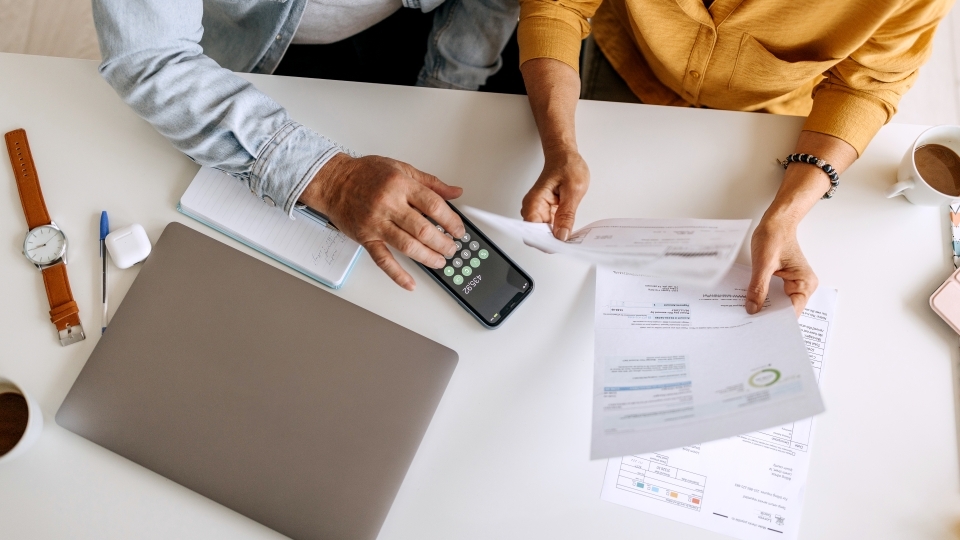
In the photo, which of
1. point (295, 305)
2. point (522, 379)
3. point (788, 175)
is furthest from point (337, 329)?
point (788, 175)

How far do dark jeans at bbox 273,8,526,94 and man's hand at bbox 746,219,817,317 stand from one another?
0.62 metres

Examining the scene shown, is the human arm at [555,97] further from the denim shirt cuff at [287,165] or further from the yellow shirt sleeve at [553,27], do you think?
the denim shirt cuff at [287,165]

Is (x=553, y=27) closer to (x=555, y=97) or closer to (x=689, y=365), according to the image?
(x=555, y=97)

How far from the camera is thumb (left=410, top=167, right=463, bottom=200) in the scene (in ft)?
2.48

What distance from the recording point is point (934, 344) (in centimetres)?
72

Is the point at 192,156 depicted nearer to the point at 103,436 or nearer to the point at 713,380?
the point at 103,436

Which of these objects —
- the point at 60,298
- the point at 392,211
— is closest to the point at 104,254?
the point at 60,298

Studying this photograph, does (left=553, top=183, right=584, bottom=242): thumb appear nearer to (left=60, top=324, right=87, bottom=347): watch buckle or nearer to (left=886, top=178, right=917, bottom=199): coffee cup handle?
(left=886, top=178, right=917, bottom=199): coffee cup handle

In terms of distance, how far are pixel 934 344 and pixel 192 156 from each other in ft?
3.22

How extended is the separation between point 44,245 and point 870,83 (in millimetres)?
1110

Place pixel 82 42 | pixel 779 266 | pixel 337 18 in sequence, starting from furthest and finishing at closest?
pixel 82 42 → pixel 337 18 → pixel 779 266

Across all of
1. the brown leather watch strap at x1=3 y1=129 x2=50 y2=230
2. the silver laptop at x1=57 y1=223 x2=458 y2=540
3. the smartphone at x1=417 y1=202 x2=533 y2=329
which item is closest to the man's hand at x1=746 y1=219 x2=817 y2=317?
the smartphone at x1=417 y1=202 x2=533 y2=329

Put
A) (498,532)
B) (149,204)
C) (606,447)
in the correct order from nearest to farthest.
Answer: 1. (606,447)
2. (498,532)
3. (149,204)

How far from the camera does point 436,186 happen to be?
76cm
